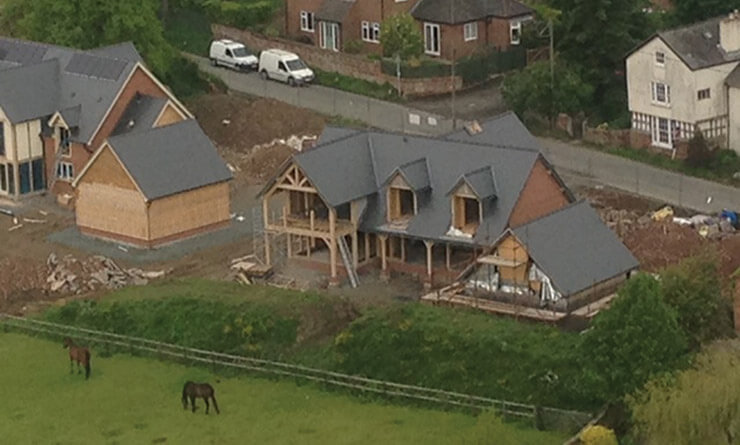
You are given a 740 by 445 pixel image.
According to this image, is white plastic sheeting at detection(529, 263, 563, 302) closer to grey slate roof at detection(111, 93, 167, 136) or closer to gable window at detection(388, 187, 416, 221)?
gable window at detection(388, 187, 416, 221)

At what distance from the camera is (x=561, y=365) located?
198ft

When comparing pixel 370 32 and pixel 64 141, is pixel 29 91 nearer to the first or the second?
pixel 64 141

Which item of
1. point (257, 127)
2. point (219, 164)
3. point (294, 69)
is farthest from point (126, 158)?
point (294, 69)

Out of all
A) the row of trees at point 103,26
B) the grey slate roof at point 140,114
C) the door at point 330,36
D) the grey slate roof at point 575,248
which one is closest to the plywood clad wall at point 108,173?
the grey slate roof at point 140,114

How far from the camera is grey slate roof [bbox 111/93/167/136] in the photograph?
276ft

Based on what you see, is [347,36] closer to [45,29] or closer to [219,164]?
[45,29]

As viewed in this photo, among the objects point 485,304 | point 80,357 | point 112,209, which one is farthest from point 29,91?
point 485,304

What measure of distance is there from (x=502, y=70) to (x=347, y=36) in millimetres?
8396

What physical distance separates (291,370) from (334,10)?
38.9m

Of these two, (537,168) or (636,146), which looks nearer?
(537,168)

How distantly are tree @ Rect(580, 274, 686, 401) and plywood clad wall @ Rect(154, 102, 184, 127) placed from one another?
1188 inches

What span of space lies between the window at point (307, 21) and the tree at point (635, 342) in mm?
46217

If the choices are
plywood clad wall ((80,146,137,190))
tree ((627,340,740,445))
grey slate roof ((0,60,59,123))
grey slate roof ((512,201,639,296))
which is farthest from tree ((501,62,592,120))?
tree ((627,340,740,445))

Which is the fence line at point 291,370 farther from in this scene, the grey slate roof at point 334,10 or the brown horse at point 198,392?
the grey slate roof at point 334,10
